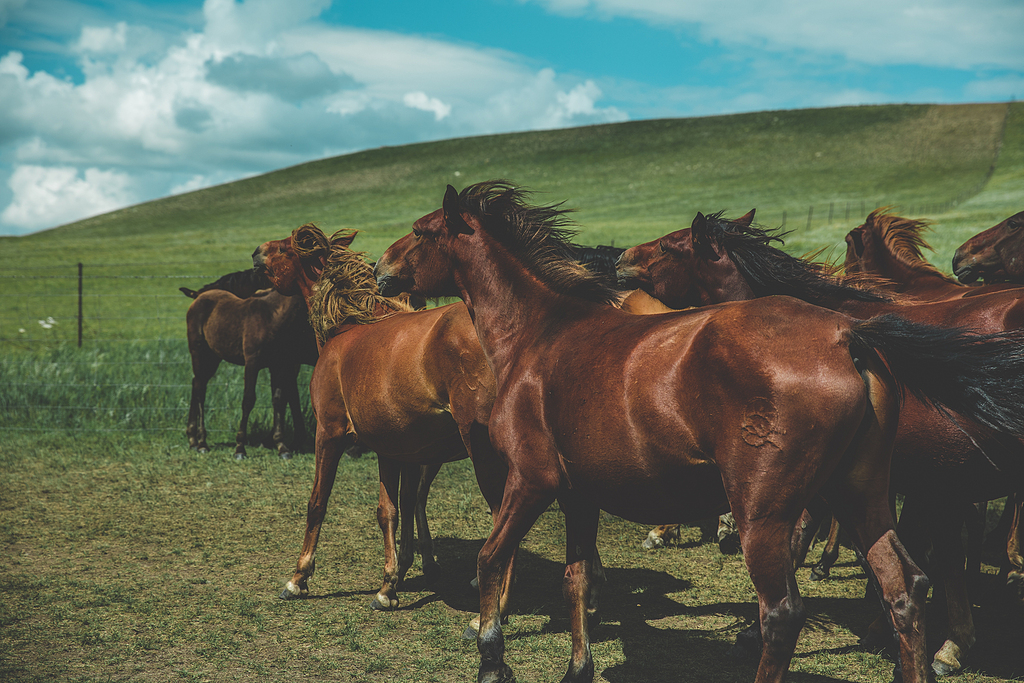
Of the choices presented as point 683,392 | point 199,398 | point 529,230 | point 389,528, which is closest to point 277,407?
point 199,398

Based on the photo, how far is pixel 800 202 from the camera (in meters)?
40.9

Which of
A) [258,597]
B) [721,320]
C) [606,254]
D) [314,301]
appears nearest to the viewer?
[721,320]

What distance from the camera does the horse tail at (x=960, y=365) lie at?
290 centimetres

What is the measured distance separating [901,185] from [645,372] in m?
47.8

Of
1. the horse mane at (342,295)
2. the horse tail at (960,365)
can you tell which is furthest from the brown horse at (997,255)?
the horse mane at (342,295)

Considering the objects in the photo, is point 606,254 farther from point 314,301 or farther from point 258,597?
point 258,597

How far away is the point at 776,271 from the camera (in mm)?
4367

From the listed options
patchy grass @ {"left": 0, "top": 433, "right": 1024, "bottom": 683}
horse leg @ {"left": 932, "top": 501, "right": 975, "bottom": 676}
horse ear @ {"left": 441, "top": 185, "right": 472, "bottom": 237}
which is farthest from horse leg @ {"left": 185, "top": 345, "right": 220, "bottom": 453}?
horse leg @ {"left": 932, "top": 501, "right": 975, "bottom": 676}

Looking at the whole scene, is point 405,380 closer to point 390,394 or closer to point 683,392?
point 390,394

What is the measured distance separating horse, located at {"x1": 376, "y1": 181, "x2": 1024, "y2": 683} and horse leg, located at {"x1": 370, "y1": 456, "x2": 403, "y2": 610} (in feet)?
5.08

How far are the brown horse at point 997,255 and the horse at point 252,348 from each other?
7.39 meters

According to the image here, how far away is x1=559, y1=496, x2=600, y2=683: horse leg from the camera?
3697 millimetres

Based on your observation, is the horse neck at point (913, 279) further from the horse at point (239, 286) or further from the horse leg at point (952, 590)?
the horse at point (239, 286)

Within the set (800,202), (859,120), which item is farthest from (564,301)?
(859,120)
